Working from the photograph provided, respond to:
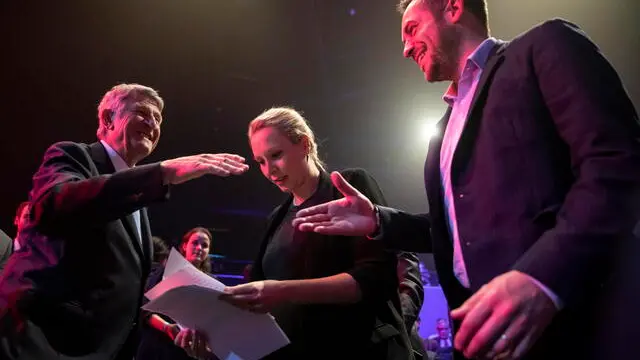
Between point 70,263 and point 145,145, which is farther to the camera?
point 145,145

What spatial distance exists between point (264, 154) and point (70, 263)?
67cm

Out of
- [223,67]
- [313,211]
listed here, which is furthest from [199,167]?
[223,67]

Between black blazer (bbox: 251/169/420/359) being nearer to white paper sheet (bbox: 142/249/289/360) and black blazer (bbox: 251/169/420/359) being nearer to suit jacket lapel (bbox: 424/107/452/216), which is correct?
white paper sheet (bbox: 142/249/289/360)

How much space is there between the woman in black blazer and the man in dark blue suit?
0.21 metres

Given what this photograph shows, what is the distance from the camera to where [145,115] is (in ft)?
5.98

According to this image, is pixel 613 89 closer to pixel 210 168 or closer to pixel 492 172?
pixel 492 172

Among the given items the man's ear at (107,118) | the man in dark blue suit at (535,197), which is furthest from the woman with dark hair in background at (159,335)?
the man in dark blue suit at (535,197)

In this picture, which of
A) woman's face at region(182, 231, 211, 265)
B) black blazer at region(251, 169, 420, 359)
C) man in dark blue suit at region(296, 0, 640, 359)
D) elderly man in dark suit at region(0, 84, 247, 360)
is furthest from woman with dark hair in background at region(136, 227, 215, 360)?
man in dark blue suit at region(296, 0, 640, 359)

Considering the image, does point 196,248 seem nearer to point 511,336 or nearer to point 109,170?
point 109,170

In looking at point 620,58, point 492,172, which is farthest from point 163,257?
point 620,58

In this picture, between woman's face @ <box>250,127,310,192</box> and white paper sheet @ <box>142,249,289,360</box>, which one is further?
woman's face @ <box>250,127,310,192</box>

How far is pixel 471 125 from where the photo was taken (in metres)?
0.97

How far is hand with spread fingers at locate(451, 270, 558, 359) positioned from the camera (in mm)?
642

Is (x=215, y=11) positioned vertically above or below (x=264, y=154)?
above
